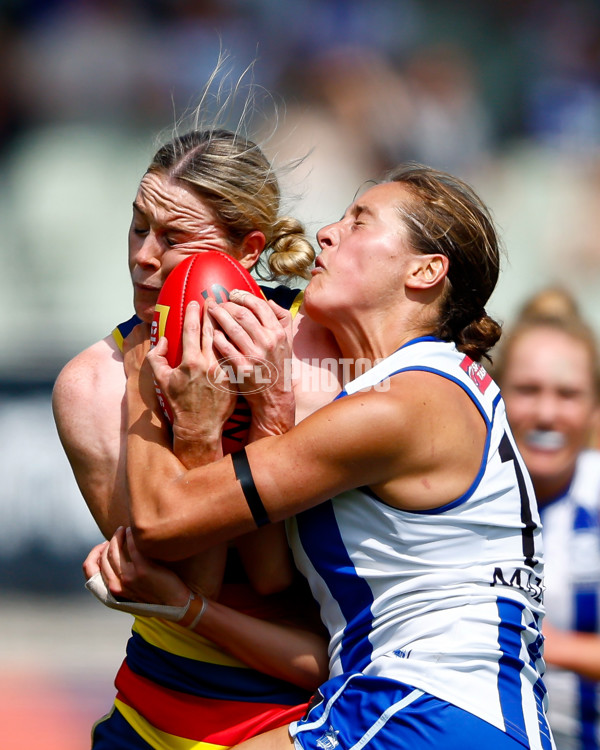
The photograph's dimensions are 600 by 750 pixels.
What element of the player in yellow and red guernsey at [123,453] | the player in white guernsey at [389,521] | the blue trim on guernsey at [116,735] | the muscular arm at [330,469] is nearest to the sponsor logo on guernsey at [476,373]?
the player in white guernsey at [389,521]

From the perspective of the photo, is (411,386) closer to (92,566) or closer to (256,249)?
(256,249)

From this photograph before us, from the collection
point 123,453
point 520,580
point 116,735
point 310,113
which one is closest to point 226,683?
point 116,735

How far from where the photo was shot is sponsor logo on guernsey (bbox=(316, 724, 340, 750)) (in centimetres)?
206

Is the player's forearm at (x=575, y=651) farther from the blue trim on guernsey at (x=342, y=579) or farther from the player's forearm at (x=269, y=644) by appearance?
the blue trim on guernsey at (x=342, y=579)

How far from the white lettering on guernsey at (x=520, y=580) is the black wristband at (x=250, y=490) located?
56 cm

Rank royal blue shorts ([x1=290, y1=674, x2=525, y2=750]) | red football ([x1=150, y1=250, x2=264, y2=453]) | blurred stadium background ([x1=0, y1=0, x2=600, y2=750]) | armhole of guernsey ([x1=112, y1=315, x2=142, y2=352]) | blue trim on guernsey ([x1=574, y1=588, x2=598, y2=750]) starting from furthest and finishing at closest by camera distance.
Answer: blurred stadium background ([x1=0, y1=0, x2=600, y2=750]), blue trim on guernsey ([x1=574, y1=588, x2=598, y2=750]), armhole of guernsey ([x1=112, y1=315, x2=142, y2=352]), red football ([x1=150, y1=250, x2=264, y2=453]), royal blue shorts ([x1=290, y1=674, x2=525, y2=750])

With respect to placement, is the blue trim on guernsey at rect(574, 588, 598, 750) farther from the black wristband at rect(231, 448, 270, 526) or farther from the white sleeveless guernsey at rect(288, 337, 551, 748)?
the black wristband at rect(231, 448, 270, 526)

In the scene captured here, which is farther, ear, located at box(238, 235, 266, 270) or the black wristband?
ear, located at box(238, 235, 266, 270)

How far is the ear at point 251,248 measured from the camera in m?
2.52

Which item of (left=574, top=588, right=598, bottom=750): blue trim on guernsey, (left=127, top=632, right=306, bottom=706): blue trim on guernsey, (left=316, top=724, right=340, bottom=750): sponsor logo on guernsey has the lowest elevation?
(left=574, top=588, right=598, bottom=750): blue trim on guernsey

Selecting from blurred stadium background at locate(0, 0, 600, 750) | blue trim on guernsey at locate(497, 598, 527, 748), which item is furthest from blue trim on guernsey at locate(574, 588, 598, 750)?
blurred stadium background at locate(0, 0, 600, 750)

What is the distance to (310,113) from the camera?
7.35m

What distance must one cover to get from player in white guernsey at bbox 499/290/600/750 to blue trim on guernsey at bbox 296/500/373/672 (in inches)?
58.0

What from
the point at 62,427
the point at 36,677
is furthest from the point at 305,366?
the point at 36,677
